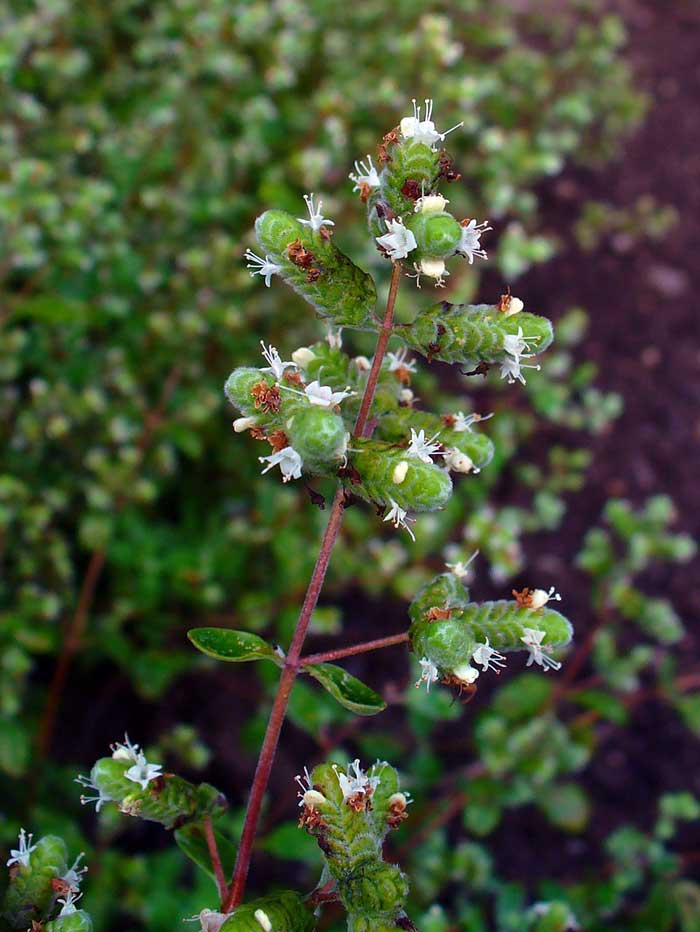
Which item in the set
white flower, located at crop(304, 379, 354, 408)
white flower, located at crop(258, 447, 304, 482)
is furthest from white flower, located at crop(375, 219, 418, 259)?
white flower, located at crop(258, 447, 304, 482)

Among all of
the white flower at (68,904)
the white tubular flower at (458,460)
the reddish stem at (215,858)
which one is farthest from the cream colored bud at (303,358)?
the white flower at (68,904)

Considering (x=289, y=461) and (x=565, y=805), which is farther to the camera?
(x=565, y=805)

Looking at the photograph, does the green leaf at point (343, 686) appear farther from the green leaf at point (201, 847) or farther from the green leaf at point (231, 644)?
the green leaf at point (201, 847)

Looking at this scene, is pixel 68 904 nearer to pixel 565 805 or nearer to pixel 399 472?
pixel 399 472

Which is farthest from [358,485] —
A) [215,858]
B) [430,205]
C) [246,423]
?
[215,858]

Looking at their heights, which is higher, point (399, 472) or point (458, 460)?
point (458, 460)

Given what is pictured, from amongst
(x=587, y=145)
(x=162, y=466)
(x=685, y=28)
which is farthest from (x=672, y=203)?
(x=162, y=466)

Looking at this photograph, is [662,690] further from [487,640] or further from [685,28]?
[685,28]
